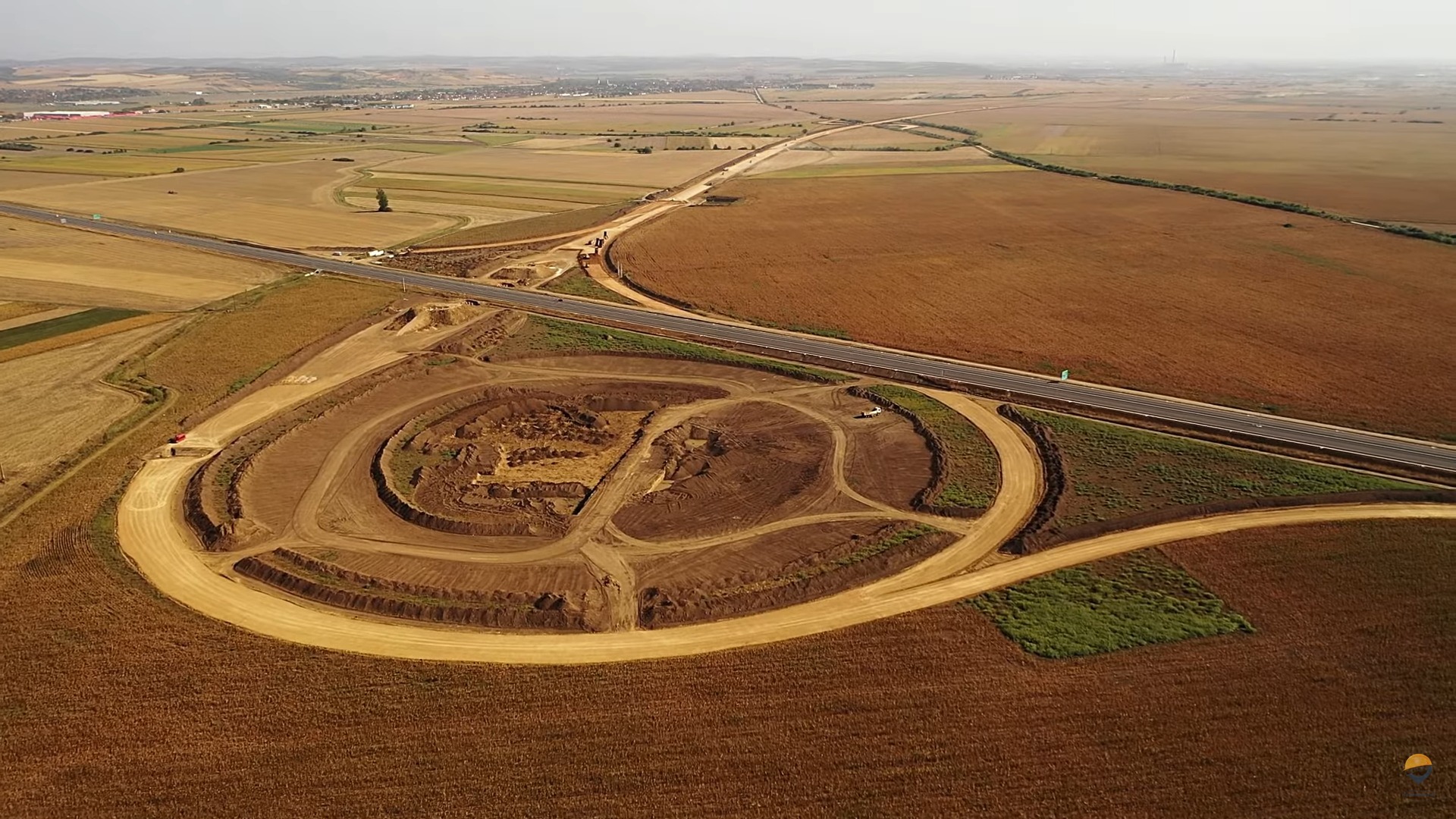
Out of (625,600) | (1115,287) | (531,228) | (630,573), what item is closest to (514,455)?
(630,573)

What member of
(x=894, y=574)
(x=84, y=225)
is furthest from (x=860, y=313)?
(x=84, y=225)

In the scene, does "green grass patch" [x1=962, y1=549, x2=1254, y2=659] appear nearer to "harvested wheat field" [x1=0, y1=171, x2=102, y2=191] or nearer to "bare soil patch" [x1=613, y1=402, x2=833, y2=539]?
"bare soil patch" [x1=613, y1=402, x2=833, y2=539]

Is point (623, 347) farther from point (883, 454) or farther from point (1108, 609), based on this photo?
point (1108, 609)

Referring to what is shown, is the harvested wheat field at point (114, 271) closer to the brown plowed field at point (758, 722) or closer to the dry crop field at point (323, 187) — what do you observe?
the dry crop field at point (323, 187)

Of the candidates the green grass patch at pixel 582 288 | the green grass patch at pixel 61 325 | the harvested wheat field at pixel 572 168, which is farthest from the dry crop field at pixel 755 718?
the harvested wheat field at pixel 572 168

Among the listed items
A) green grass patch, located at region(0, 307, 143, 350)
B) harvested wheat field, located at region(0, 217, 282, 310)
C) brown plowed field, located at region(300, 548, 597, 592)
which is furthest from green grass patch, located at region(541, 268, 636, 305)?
brown plowed field, located at region(300, 548, 597, 592)

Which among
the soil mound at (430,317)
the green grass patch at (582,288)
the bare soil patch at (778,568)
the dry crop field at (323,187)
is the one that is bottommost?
the bare soil patch at (778,568)
